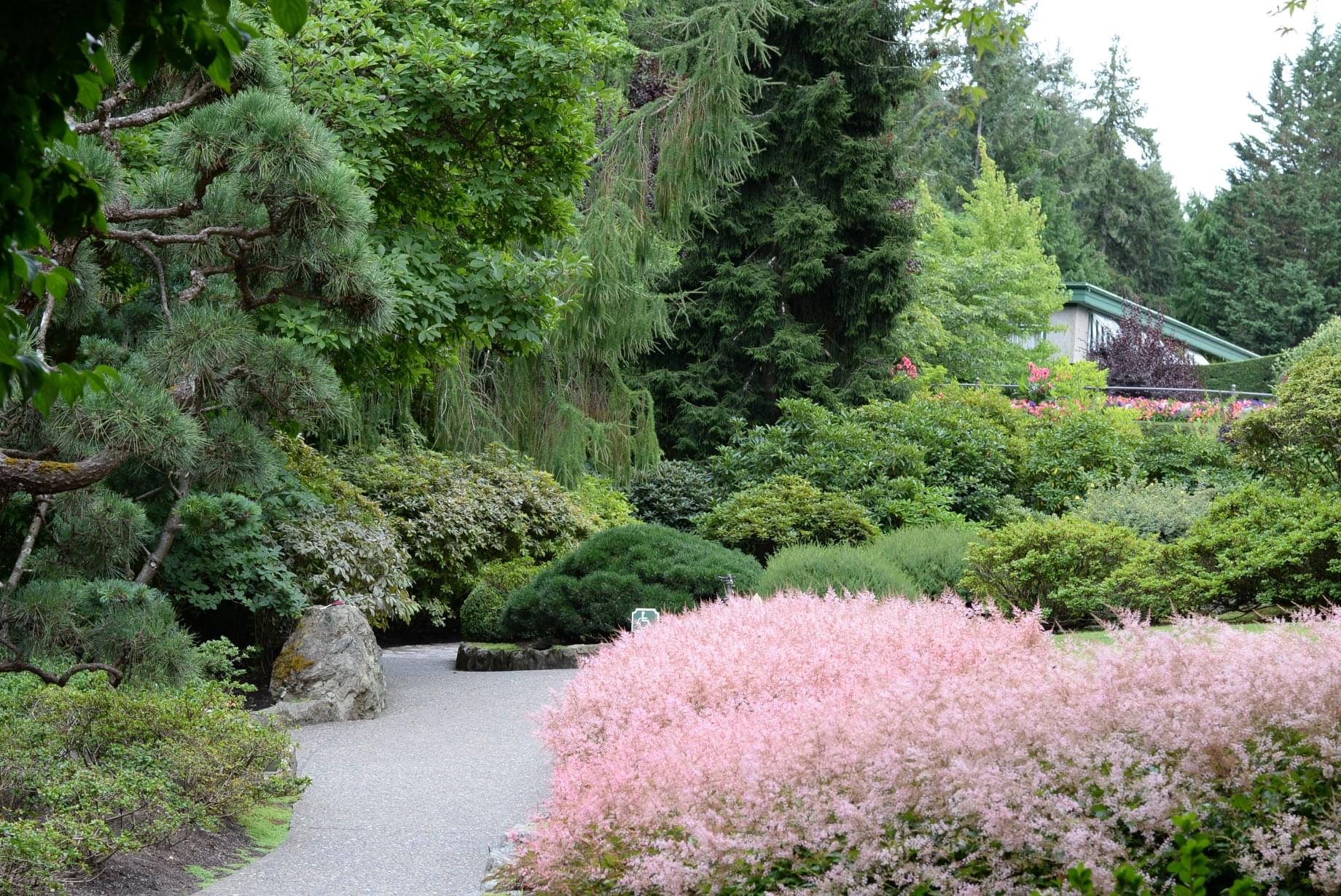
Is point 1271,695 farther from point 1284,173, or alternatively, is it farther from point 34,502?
point 1284,173

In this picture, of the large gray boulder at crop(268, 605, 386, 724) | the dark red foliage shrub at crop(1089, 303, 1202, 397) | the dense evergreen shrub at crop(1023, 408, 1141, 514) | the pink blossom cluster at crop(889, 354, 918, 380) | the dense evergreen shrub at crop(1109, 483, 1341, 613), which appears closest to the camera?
the dense evergreen shrub at crop(1109, 483, 1341, 613)

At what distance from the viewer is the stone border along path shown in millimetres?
4242

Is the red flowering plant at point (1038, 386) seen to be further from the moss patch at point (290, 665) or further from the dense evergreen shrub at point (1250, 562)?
the moss patch at point (290, 665)

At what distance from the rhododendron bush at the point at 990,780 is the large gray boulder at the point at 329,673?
12.5ft

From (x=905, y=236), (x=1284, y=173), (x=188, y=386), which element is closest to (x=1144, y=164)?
(x=1284, y=173)

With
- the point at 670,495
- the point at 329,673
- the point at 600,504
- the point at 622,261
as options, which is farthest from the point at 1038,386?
the point at 329,673

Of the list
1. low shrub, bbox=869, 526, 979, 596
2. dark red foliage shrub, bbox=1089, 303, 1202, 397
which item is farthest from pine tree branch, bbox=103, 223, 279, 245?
dark red foliage shrub, bbox=1089, 303, 1202, 397

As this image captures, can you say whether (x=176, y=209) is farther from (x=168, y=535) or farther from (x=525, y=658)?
(x=525, y=658)

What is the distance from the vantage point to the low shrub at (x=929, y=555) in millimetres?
9562

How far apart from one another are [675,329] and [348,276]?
38.6 ft

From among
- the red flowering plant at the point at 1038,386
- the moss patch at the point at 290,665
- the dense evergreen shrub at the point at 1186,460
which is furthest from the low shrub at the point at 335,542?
the red flowering plant at the point at 1038,386

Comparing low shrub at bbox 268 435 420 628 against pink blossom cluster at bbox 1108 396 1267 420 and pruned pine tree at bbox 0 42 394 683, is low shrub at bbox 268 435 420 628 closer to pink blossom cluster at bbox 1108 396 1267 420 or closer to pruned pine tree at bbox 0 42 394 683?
pruned pine tree at bbox 0 42 394 683

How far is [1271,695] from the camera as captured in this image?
302cm

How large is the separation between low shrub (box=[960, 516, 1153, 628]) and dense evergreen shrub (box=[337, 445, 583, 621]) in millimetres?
5242
